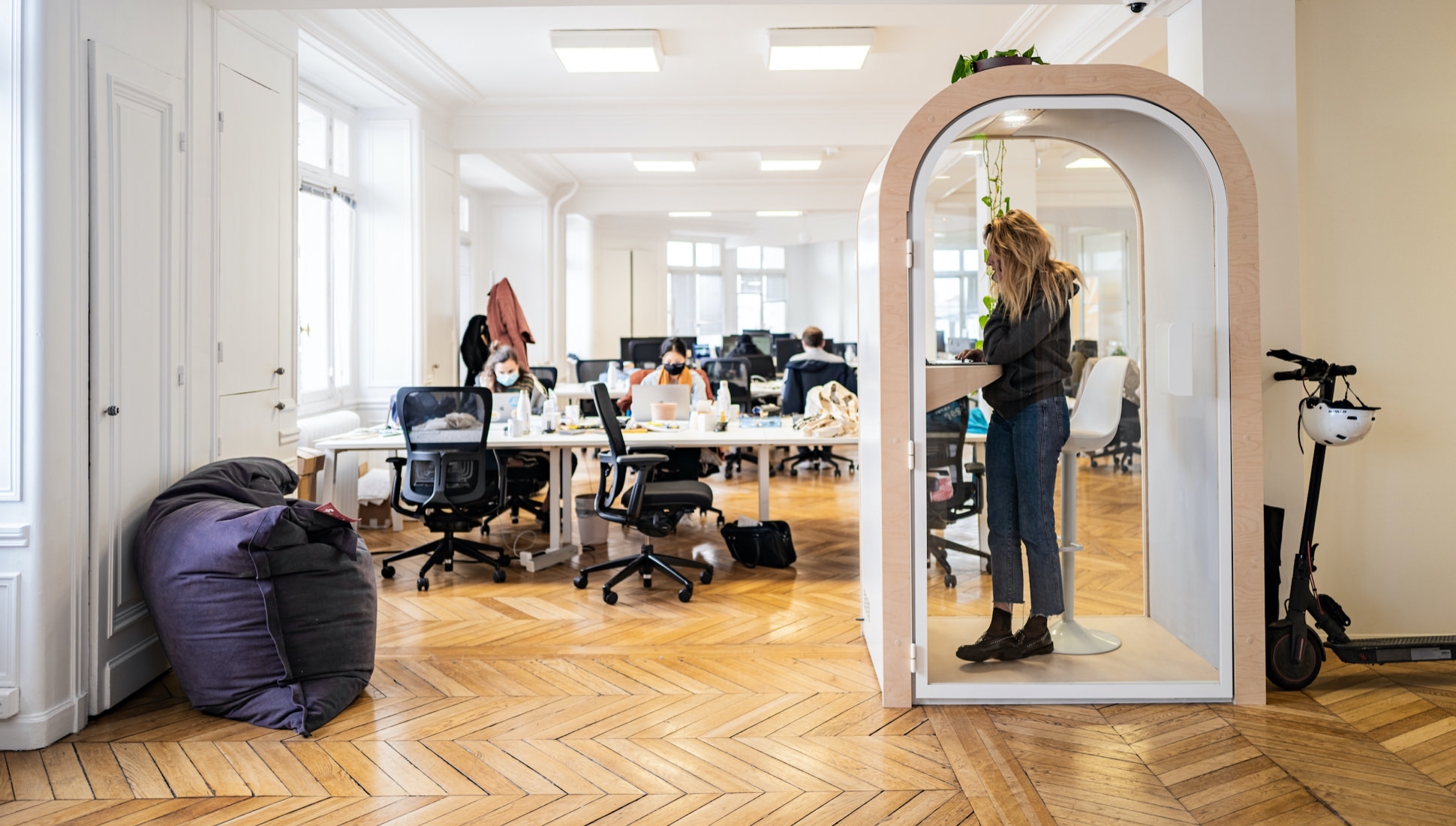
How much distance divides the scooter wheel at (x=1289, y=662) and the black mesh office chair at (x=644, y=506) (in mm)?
2459

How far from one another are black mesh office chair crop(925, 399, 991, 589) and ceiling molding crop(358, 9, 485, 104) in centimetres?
421

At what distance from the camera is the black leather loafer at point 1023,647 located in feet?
10.7

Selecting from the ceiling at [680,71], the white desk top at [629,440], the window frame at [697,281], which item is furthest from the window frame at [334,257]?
the window frame at [697,281]

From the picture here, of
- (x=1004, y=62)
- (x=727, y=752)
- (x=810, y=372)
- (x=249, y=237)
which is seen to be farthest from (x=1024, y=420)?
(x=810, y=372)

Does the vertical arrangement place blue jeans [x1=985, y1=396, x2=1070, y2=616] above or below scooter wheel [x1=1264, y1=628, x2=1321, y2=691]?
above

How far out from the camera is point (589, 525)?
5648mm

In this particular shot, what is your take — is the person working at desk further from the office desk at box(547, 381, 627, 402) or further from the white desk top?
the white desk top

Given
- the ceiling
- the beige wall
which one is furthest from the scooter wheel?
the ceiling

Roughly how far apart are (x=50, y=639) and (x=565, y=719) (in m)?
1.63

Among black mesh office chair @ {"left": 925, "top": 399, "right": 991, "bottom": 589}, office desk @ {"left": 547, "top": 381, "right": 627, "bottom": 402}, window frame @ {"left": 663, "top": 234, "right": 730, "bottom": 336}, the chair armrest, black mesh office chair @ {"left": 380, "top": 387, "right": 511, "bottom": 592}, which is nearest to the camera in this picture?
black mesh office chair @ {"left": 925, "top": 399, "right": 991, "bottom": 589}

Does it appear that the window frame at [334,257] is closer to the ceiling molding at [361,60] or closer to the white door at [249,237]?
the ceiling molding at [361,60]

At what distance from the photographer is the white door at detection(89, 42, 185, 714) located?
3027 millimetres

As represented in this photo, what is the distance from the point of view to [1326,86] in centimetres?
354

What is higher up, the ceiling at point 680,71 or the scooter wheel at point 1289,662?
the ceiling at point 680,71
